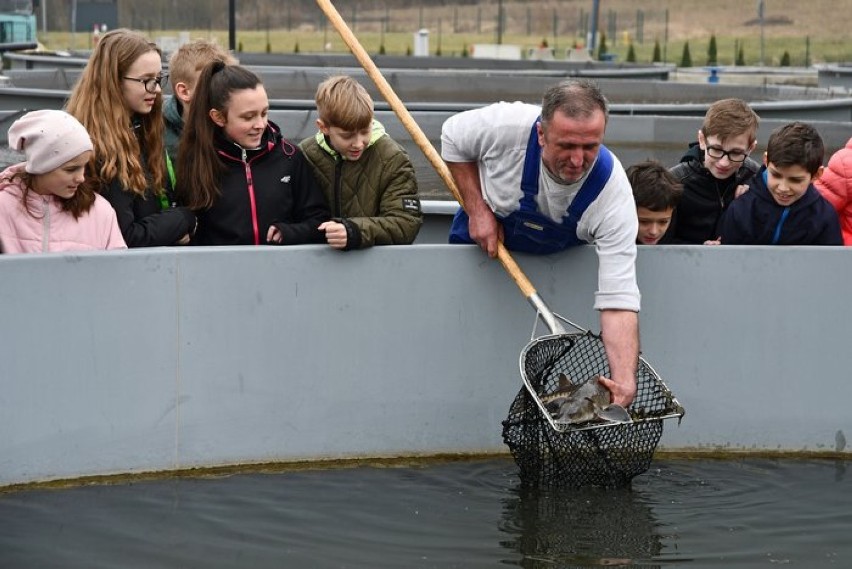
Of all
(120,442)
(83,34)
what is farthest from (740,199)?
(83,34)

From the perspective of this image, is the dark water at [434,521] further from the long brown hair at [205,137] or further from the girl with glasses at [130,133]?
the long brown hair at [205,137]

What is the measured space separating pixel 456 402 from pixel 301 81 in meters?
13.5

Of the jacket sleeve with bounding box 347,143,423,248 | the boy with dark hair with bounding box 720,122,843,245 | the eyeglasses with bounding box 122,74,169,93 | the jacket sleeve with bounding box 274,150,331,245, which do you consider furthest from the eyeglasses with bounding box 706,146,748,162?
the eyeglasses with bounding box 122,74,169,93

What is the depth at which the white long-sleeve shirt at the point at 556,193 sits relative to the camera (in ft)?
17.7

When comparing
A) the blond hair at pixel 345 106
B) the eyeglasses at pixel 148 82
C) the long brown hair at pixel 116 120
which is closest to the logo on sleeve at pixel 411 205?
the blond hair at pixel 345 106

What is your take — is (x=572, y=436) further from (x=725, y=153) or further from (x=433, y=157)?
(x=725, y=153)

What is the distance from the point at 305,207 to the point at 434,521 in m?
1.44

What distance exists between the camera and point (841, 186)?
6.24m

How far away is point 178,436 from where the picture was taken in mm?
5645

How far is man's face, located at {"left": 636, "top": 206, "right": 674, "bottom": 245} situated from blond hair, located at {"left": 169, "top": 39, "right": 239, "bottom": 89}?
189 centimetres

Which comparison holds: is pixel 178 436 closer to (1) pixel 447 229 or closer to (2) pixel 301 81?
(1) pixel 447 229

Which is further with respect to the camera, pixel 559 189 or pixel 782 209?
pixel 782 209

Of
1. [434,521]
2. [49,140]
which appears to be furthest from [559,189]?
[49,140]

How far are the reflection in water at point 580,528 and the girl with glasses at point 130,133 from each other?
1758mm
